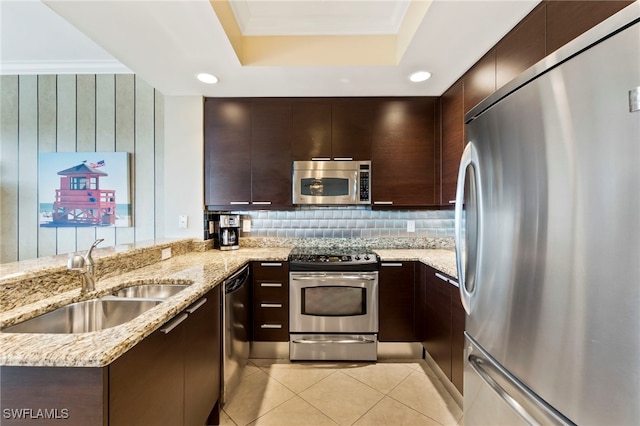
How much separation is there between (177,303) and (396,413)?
5.03 feet

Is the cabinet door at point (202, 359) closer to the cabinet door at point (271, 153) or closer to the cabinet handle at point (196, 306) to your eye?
the cabinet handle at point (196, 306)

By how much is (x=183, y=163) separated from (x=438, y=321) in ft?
8.60

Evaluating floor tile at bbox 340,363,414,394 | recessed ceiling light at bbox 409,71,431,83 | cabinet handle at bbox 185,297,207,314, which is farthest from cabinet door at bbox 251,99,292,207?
floor tile at bbox 340,363,414,394

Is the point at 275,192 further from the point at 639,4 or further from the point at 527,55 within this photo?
the point at 639,4

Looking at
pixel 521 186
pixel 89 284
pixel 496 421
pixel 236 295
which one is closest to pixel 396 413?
pixel 496 421

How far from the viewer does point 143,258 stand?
1811 mm

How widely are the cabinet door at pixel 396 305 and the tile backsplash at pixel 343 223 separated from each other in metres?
0.64

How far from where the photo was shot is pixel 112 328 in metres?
0.83

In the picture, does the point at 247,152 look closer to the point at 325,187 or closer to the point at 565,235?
the point at 325,187

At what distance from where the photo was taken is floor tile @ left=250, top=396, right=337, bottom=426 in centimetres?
158

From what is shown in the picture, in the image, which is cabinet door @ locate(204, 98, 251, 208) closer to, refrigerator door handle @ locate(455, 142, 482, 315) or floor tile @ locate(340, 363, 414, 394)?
floor tile @ locate(340, 363, 414, 394)

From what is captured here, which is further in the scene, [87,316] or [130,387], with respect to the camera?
[87,316]

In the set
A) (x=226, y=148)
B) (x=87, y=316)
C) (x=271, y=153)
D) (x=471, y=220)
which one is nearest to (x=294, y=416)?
(x=87, y=316)

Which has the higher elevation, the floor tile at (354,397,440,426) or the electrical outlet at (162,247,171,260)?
the electrical outlet at (162,247,171,260)
